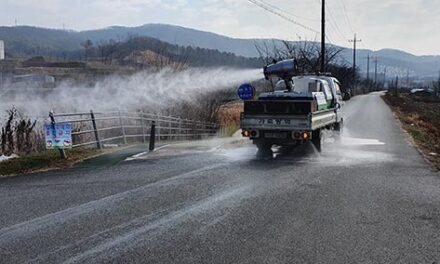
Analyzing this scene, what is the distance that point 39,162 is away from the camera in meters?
12.2

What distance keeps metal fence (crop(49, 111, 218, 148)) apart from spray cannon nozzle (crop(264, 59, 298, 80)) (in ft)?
14.7

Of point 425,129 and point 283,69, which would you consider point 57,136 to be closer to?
point 283,69

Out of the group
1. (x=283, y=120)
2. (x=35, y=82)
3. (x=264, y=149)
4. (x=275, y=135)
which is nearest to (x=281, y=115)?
(x=283, y=120)

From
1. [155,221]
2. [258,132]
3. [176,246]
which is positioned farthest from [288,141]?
[176,246]

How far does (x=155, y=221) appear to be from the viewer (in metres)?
6.70

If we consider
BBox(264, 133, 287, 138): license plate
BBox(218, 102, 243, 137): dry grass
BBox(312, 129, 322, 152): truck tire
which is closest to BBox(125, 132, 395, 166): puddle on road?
BBox(312, 129, 322, 152): truck tire

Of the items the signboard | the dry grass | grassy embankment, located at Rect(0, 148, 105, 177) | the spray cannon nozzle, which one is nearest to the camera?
grassy embankment, located at Rect(0, 148, 105, 177)

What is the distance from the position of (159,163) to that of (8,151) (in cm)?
447

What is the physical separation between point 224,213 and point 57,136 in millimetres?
7431

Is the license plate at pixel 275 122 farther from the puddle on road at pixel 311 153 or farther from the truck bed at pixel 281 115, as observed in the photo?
the puddle on road at pixel 311 153

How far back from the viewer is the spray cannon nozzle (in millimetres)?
16938

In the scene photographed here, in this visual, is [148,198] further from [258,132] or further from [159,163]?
[258,132]

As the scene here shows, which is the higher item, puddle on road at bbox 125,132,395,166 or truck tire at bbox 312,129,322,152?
truck tire at bbox 312,129,322,152

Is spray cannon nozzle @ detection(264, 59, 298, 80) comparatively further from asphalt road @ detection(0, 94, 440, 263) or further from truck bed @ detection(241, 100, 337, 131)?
asphalt road @ detection(0, 94, 440, 263)
